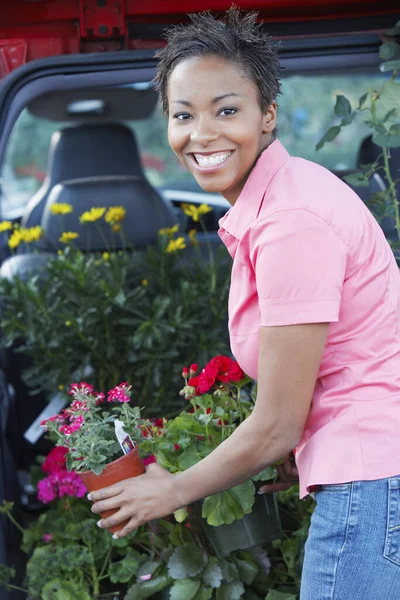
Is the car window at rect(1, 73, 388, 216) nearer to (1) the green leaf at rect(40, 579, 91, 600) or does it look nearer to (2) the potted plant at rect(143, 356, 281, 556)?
(1) the green leaf at rect(40, 579, 91, 600)

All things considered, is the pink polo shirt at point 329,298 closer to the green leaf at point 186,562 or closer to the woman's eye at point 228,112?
the woman's eye at point 228,112

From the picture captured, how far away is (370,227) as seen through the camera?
56.4 inches

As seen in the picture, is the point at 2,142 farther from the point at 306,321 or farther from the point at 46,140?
the point at 46,140

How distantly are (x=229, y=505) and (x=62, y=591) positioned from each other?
25.1 inches

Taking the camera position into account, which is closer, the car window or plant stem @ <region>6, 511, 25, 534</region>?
A: plant stem @ <region>6, 511, 25, 534</region>

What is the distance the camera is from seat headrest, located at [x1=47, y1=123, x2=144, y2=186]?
439 cm

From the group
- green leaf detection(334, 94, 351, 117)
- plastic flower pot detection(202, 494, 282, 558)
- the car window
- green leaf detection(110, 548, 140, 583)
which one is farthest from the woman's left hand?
the car window

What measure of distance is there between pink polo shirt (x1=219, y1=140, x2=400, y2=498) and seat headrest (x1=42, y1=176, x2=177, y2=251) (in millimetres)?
2529

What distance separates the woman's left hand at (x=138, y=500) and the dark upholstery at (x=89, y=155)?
120 inches

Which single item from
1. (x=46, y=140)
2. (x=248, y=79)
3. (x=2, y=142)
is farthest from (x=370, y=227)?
(x=46, y=140)

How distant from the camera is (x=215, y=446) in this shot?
210 centimetres

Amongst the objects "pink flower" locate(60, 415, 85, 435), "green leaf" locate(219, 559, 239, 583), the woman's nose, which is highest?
the woman's nose

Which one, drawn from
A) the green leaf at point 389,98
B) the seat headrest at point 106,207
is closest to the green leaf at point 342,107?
the green leaf at point 389,98

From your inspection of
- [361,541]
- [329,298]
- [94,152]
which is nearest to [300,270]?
[329,298]
